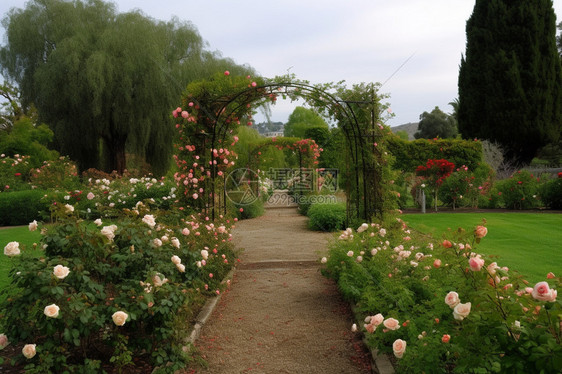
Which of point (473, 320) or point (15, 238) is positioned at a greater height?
point (473, 320)

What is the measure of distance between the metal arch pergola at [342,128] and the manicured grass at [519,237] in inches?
42.4

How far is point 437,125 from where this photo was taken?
3928cm

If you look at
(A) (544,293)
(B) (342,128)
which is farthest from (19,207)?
(A) (544,293)

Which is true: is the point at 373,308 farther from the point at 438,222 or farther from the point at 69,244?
the point at 438,222

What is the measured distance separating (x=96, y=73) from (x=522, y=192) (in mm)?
14409

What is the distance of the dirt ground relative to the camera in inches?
119

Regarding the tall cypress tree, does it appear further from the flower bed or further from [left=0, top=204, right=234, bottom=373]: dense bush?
[left=0, top=204, right=234, bottom=373]: dense bush

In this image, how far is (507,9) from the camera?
66.6ft

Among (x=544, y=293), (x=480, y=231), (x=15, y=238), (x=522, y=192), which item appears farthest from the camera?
(x=522, y=192)

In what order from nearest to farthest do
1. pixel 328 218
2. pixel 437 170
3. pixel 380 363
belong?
pixel 380 363 < pixel 328 218 < pixel 437 170

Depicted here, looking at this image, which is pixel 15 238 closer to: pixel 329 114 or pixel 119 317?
pixel 329 114

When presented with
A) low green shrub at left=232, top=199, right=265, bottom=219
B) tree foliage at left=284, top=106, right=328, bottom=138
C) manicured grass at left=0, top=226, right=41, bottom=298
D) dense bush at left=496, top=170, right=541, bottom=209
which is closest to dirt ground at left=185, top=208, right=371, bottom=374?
manicured grass at left=0, top=226, right=41, bottom=298

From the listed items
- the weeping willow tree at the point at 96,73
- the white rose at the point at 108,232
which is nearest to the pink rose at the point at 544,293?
the white rose at the point at 108,232

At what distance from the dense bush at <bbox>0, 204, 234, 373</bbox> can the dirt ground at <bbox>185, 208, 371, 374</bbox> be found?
0.50 m
